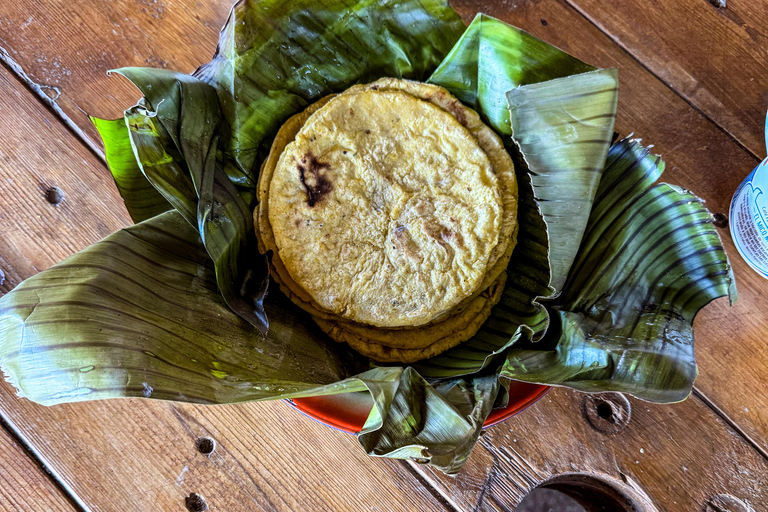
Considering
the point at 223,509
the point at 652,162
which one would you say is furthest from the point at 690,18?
the point at 223,509

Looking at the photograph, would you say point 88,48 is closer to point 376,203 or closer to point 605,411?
point 376,203

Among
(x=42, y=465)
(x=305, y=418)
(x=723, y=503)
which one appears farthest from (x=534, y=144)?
(x=42, y=465)

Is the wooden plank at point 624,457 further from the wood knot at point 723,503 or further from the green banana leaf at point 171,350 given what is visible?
the green banana leaf at point 171,350

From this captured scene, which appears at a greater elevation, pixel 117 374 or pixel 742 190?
pixel 117 374

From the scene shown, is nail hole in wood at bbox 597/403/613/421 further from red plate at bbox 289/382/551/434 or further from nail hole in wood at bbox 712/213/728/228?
nail hole in wood at bbox 712/213/728/228

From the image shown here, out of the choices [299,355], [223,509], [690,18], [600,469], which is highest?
[690,18]

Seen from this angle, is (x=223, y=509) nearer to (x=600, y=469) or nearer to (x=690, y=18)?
(x=600, y=469)

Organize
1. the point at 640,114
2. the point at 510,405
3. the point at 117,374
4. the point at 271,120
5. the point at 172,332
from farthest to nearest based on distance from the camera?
the point at 640,114, the point at 271,120, the point at 510,405, the point at 172,332, the point at 117,374

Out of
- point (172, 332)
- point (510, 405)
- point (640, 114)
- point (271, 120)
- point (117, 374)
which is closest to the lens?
point (117, 374)
